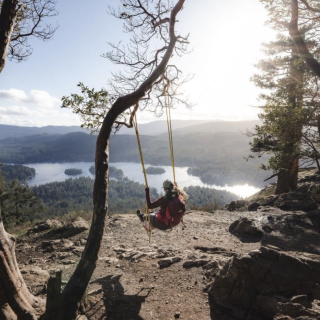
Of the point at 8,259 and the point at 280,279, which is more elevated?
the point at 8,259

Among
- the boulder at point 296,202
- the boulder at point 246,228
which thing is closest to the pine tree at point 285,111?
the boulder at point 296,202

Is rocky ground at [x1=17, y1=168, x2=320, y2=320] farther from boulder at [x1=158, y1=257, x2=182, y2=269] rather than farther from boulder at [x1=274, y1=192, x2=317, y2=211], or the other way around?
boulder at [x1=274, y1=192, x2=317, y2=211]

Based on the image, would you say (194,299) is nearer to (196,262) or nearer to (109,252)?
(196,262)

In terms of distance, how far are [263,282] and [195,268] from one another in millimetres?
1965

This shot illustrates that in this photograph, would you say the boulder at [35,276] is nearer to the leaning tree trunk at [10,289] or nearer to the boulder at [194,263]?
the leaning tree trunk at [10,289]

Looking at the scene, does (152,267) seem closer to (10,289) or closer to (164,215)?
(164,215)

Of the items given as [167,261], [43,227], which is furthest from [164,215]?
[43,227]

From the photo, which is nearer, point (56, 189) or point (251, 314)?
point (251, 314)

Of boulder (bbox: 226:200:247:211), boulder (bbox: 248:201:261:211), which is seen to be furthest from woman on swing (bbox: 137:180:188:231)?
boulder (bbox: 226:200:247:211)

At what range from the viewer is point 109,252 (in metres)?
7.76

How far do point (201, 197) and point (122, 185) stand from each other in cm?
6063

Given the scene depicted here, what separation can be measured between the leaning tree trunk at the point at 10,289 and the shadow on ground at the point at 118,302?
3.70ft

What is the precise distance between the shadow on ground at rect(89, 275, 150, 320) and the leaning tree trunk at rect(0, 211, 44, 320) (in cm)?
113

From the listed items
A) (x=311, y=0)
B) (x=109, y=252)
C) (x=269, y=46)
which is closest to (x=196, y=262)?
(x=109, y=252)
